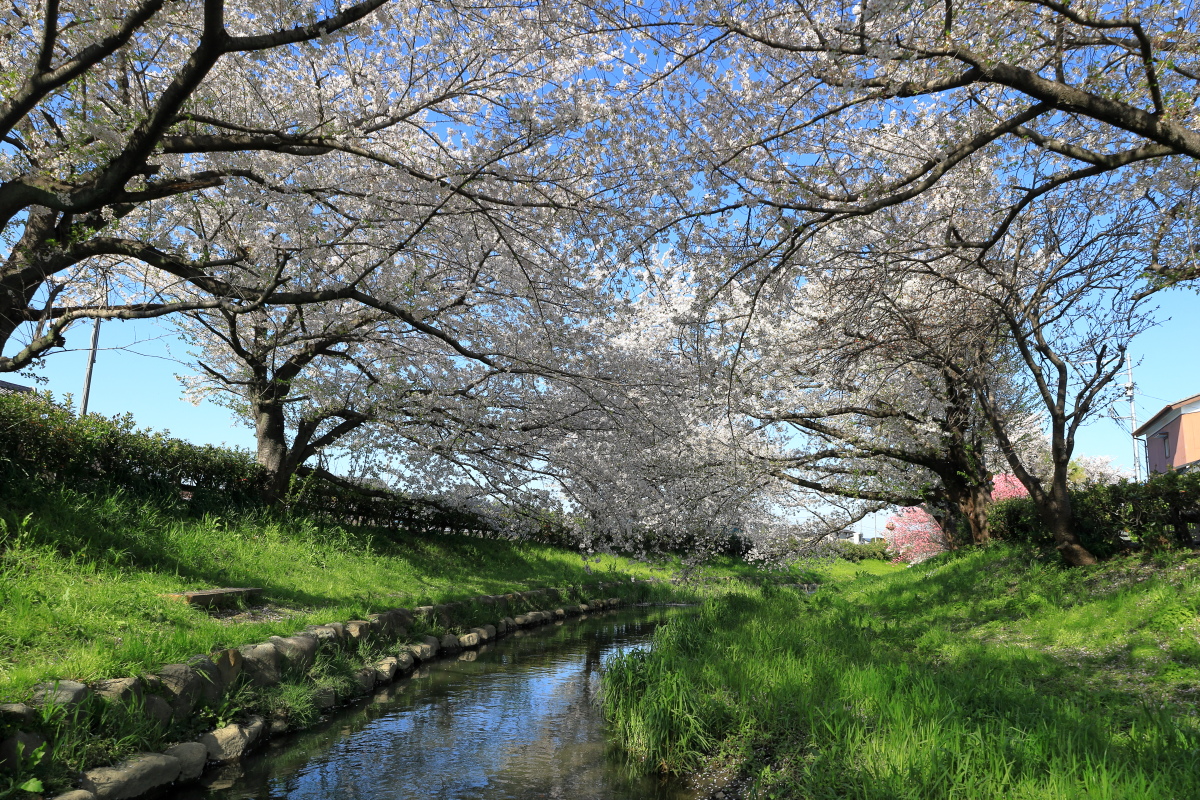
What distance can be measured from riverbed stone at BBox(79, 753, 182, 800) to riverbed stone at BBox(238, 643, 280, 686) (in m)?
1.29

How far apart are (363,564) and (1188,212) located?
11943mm

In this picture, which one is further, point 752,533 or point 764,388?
point 752,533

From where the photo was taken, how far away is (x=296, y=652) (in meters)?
6.75

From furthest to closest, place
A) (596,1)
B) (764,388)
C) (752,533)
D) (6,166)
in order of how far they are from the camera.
Answer: (752,533) < (764,388) < (6,166) < (596,1)

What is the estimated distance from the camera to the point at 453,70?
730cm

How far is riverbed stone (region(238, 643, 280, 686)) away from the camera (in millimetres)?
6059

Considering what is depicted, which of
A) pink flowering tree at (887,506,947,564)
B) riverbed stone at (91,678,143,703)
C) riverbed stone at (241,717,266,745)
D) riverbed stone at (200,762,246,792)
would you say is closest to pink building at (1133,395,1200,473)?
pink flowering tree at (887,506,947,564)

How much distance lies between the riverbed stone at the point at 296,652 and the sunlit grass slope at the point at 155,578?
0.19 meters

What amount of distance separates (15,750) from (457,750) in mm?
3163

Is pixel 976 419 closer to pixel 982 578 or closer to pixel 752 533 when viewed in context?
pixel 982 578

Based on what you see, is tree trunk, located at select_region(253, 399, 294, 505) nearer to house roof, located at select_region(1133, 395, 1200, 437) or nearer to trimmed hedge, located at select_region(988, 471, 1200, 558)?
trimmed hedge, located at select_region(988, 471, 1200, 558)

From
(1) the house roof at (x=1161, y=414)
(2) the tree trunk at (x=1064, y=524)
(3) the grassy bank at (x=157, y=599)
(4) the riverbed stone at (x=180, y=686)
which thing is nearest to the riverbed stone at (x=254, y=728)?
(3) the grassy bank at (x=157, y=599)

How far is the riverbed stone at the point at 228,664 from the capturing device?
5.70 metres

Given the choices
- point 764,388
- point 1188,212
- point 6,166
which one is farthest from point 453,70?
point 764,388
